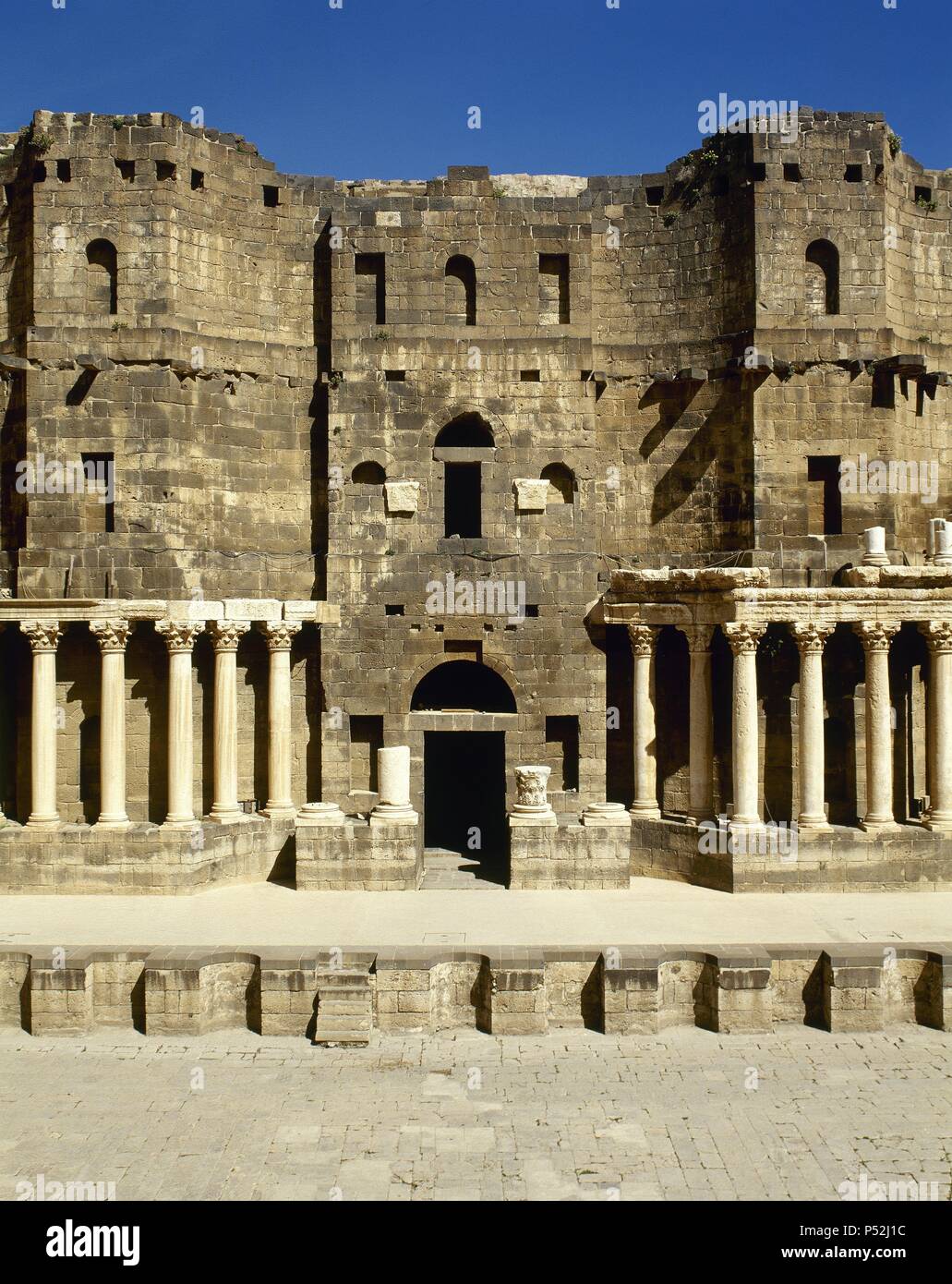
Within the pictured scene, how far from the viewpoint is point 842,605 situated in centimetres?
2162

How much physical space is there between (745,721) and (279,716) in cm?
907

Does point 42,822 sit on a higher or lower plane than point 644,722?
lower

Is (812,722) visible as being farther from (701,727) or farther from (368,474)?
(368,474)

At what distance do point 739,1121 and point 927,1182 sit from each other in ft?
6.84

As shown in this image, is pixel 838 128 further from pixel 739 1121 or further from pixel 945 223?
pixel 739 1121

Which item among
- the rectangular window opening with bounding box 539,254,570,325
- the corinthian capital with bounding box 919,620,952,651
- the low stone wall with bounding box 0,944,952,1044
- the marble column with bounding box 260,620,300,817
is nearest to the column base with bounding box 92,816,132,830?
the marble column with bounding box 260,620,300,817

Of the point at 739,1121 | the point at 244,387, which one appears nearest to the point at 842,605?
the point at 739,1121

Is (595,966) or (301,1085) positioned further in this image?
(595,966)

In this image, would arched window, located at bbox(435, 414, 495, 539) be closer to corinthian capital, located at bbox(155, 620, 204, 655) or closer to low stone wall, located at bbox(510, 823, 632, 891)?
corinthian capital, located at bbox(155, 620, 204, 655)

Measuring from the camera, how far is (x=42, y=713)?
21.6 m

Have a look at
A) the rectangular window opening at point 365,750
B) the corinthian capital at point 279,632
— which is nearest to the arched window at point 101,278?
the corinthian capital at point 279,632

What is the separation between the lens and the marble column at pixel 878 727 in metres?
21.5

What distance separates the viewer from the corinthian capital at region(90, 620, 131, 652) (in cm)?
2159

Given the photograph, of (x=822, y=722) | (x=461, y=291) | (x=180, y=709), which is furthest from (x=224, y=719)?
(x=822, y=722)
